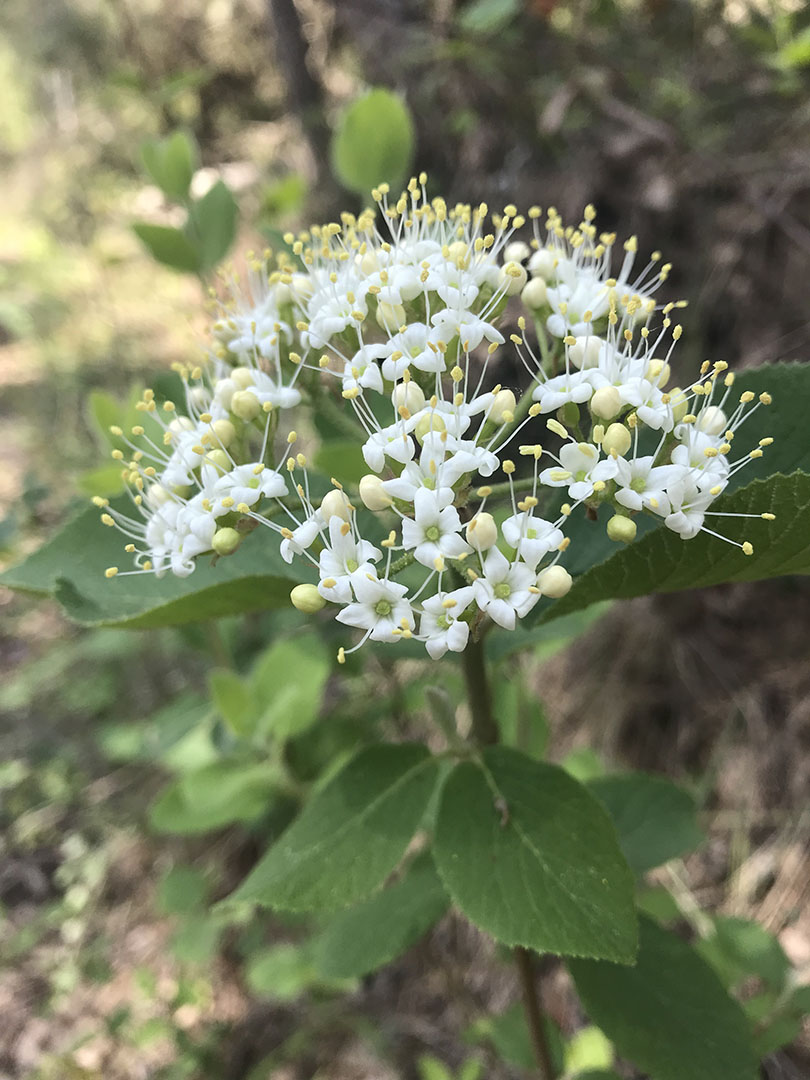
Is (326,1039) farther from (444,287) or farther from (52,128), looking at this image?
(52,128)

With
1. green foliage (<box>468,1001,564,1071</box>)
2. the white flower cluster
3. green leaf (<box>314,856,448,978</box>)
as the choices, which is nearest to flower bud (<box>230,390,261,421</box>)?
the white flower cluster

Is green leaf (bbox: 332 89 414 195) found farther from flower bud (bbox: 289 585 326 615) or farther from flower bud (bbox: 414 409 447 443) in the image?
flower bud (bbox: 289 585 326 615)

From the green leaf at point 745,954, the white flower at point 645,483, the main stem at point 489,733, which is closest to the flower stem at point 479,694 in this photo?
the main stem at point 489,733

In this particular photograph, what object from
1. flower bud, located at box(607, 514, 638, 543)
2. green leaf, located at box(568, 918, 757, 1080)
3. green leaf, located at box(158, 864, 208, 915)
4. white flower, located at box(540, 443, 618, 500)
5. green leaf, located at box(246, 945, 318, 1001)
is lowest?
green leaf, located at box(158, 864, 208, 915)

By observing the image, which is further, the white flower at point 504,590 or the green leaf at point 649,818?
the green leaf at point 649,818

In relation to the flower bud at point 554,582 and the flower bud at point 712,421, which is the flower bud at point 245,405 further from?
the flower bud at point 712,421

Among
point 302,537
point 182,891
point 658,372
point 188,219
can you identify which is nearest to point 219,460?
point 302,537
